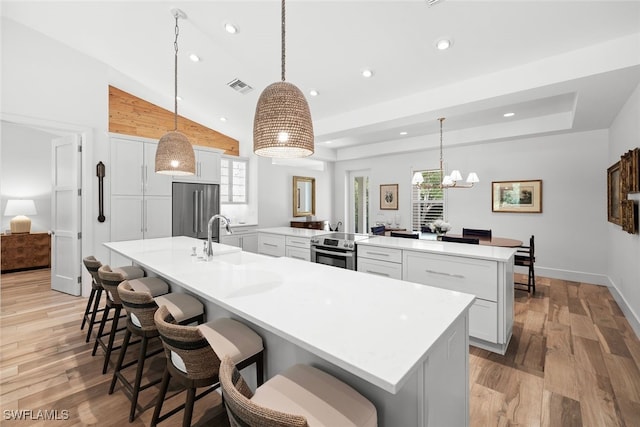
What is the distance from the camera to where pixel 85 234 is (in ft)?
13.0

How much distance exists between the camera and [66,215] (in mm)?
4090

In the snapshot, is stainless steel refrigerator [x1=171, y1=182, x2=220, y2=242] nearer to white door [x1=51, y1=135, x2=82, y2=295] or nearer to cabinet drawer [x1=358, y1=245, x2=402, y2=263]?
white door [x1=51, y1=135, x2=82, y2=295]

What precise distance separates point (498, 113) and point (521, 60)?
6.13 ft

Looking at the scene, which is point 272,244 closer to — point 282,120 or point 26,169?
point 282,120

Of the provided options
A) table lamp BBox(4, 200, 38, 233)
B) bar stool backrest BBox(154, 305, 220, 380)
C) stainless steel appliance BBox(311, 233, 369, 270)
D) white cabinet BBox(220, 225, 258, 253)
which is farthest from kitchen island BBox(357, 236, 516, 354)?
table lamp BBox(4, 200, 38, 233)

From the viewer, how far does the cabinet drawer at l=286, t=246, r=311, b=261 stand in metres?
3.69

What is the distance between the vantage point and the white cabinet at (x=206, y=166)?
16.1 feet

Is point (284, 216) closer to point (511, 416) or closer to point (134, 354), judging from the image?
point (134, 354)

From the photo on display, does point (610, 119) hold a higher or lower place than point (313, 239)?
higher

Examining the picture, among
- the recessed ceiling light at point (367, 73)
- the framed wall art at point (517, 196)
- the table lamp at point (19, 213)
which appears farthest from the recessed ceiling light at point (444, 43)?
the table lamp at point (19, 213)

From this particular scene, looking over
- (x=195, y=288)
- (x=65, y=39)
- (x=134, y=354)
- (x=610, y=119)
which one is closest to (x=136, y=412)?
(x=134, y=354)

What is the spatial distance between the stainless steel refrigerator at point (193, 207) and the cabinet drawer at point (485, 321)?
13.7 ft

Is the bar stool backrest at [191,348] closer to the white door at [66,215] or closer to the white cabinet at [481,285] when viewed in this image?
the white cabinet at [481,285]

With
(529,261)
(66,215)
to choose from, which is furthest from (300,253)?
(66,215)
